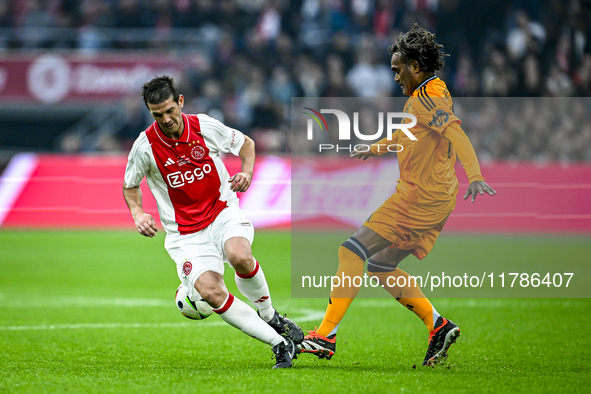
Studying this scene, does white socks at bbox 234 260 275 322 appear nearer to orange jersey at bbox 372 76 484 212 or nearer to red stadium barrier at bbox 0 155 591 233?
orange jersey at bbox 372 76 484 212

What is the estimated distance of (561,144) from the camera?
1339cm

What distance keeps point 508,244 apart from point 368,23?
776 cm

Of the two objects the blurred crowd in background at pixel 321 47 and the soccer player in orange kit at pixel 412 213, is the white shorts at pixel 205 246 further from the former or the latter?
the blurred crowd in background at pixel 321 47

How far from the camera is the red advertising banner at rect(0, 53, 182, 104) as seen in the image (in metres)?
19.8

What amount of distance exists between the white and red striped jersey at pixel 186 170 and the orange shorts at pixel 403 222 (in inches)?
46.5

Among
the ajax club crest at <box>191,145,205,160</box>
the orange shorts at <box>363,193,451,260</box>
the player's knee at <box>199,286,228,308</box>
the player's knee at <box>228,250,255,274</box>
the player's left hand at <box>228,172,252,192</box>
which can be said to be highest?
the ajax club crest at <box>191,145,205,160</box>

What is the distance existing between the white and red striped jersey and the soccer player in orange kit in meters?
1.08

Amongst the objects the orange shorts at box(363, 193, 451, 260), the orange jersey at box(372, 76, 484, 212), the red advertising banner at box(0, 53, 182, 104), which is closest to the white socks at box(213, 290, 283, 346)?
the orange shorts at box(363, 193, 451, 260)

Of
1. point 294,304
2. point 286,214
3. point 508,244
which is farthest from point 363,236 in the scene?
point 286,214

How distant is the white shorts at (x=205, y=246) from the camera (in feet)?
17.1

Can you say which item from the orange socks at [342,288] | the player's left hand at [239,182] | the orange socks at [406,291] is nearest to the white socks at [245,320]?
the orange socks at [342,288]

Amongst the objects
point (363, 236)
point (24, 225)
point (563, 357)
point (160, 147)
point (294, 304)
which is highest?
point (160, 147)

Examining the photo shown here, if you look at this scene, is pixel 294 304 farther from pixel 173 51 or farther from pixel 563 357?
pixel 173 51

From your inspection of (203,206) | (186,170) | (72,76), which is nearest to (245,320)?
(203,206)
